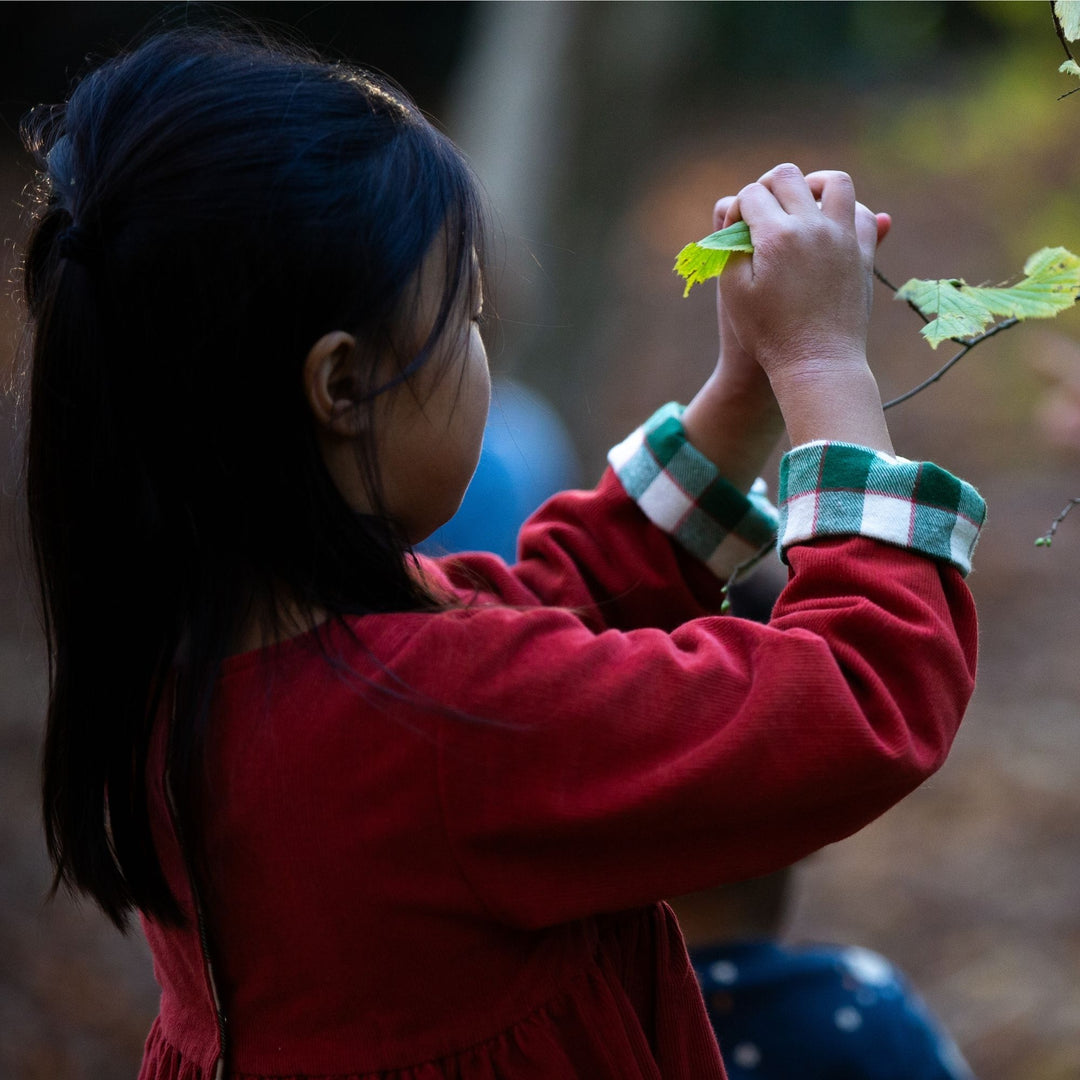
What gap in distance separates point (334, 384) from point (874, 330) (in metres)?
7.71

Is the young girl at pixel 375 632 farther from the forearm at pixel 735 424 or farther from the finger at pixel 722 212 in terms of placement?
the forearm at pixel 735 424

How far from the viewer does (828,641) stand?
921 millimetres

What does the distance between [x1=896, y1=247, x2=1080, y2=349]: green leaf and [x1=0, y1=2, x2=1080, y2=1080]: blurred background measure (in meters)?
0.44

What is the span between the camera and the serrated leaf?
0.99 m

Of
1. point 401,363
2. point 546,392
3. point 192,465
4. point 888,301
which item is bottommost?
point 546,392

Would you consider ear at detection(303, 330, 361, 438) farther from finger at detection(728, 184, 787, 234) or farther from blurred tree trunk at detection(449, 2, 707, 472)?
blurred tree trunk at detection(449, 2, 707, 472)

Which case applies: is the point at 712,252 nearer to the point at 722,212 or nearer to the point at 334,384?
the point at 722,212

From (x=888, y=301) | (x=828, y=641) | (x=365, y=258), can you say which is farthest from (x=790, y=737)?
(x=888, y=301)

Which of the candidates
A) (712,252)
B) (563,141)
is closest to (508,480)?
(712,252)

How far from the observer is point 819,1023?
1843 millimetres

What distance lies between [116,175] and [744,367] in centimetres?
67

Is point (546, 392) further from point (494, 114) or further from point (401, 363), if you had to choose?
point (401, 363)

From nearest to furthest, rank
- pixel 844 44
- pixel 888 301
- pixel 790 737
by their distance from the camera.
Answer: pixel 790 737, pixel 888 301, pixel 844 44

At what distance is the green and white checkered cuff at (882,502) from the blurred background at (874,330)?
0.45 meters
